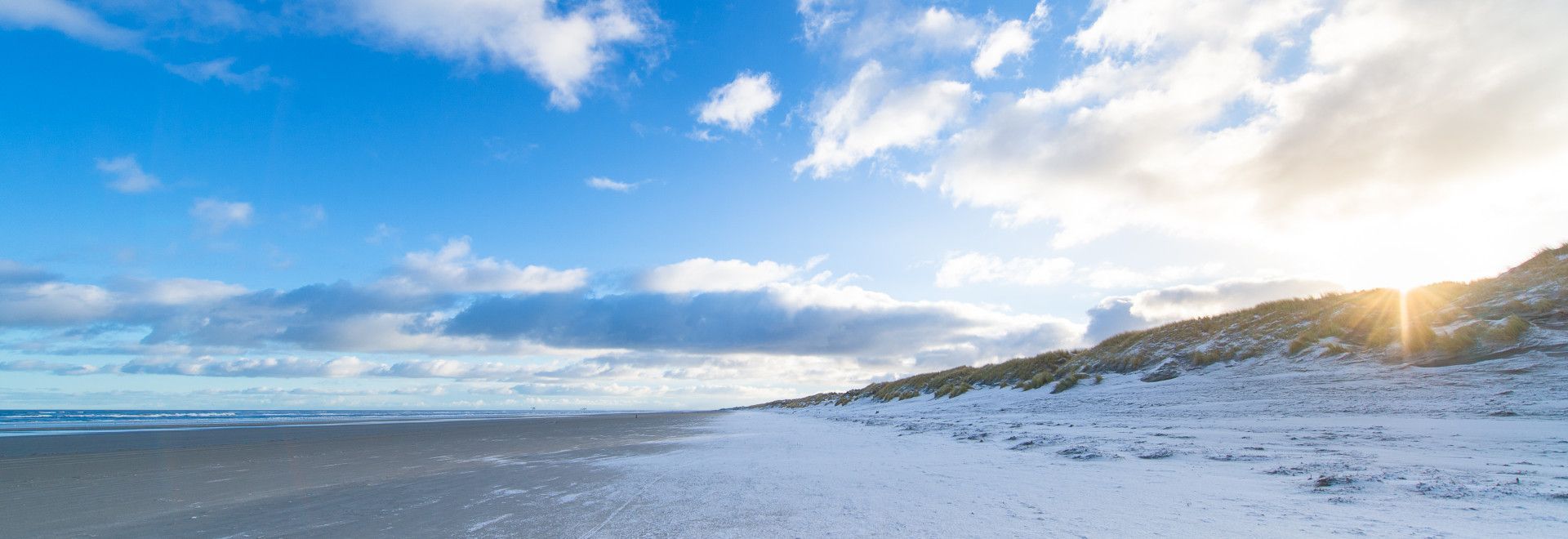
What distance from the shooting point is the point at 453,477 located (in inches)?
375

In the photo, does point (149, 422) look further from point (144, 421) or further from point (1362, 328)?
point (1362, 328)

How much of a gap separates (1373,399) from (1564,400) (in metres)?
2.23

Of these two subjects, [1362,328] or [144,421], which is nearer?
[1362,328]

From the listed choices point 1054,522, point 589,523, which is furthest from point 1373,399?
point 589,523

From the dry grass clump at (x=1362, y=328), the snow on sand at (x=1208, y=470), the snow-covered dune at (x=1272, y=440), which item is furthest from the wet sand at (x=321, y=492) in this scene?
the dry grass clump at (x=1362, y=328)

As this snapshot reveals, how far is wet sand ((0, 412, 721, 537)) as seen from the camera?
20.0ft

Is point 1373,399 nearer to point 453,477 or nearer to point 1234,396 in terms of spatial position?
point 1234,396

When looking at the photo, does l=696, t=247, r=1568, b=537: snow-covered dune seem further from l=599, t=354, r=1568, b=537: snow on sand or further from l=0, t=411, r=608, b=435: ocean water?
l=0, t=411, r=608, b=435: ocean water

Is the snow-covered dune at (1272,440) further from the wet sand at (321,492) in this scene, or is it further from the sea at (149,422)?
the sea at (149,422)

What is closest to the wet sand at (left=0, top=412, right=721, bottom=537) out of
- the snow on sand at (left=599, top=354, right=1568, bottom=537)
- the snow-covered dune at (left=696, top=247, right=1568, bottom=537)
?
the snow on sand at (left=599, top=354, right=1568, bottom=537)

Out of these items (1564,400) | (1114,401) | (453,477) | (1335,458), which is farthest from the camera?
(1114,401)

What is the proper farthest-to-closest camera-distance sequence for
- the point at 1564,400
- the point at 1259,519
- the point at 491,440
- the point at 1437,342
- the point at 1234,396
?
1. the point at 491,440
2. the point at 1234,396
3. the point at 1437,342
4. the point at 1564,400
5. the point at 1259,519

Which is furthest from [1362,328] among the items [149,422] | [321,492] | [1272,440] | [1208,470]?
[149,422]

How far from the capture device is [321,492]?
27.4ft
